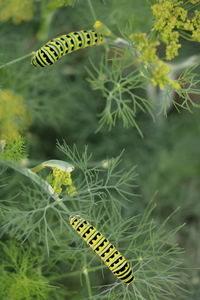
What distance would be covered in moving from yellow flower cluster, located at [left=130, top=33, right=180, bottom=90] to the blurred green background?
160 centimetres

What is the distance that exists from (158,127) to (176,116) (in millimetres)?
328

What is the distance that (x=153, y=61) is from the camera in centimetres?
208

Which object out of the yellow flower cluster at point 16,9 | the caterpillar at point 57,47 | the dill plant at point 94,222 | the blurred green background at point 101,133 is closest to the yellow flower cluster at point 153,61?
the caterpillar at point 57,47

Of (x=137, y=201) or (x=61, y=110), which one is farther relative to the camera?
(x=137, y=201)

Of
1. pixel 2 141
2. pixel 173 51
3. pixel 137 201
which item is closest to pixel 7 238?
pixel 2 141

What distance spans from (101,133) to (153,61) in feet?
7.17

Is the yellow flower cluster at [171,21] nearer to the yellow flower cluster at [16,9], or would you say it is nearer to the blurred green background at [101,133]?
the yellow flower cluster at [16,9]

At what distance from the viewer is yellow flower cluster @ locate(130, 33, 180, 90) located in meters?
2.04

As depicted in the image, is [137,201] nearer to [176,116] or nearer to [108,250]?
[176,116]

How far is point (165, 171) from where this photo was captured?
4.11m

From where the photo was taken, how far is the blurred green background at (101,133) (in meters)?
3.77

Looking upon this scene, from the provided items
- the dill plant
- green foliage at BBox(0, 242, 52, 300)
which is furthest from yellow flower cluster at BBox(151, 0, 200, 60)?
green foliage at BBox(0, 242, 52, 300)

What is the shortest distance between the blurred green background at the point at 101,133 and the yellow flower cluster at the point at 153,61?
1.60 metres

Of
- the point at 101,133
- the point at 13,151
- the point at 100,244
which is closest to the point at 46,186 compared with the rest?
the point at 13,151
